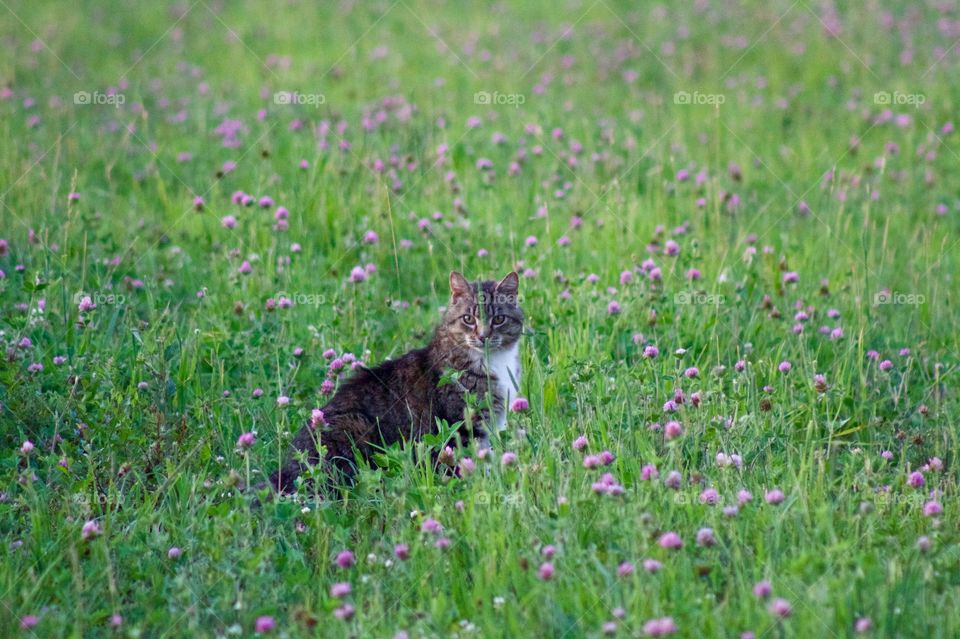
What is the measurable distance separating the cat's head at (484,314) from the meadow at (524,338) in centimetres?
30

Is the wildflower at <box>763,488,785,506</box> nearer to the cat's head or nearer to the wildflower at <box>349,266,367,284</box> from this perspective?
the cat's head

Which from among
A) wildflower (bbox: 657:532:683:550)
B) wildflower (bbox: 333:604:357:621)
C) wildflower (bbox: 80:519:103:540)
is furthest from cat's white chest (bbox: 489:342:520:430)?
wildflower (bbox: 80:519:103:540)

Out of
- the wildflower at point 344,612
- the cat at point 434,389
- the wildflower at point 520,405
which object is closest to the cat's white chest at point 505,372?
the cat at point 434,389

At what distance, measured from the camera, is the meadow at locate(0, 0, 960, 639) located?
11.8ft

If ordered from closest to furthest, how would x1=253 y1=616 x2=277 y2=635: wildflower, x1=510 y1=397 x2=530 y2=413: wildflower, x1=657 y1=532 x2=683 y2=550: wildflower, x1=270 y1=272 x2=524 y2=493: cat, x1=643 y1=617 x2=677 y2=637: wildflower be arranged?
x1=643 y1=617 x2=677 y2=637: wildflower
x1=253 y1=616 x2=277 y2=635: wildflower
x1=657 y1=532 x2=683 y2=550: wildflower
x1=510 y1=397 x2=530 y2=413: wildflower
x1=270 y1=272 x2=524 y2=493: cat

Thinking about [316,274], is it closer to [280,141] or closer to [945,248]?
[280,141]

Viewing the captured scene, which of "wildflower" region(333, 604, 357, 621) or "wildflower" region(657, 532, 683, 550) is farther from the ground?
"wildflower" region(657, 532, 683, 550)

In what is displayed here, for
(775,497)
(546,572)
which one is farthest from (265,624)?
(775,497)

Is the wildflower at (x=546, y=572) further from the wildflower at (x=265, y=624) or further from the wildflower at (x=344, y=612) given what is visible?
the wildflower at (x=265, y=624)

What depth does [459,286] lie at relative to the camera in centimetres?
534

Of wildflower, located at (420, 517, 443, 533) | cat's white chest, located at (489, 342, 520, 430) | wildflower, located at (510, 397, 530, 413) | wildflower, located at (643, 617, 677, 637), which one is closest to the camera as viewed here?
wildflower, located at (643, 617, 677, 637)

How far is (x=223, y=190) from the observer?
26.0 feet

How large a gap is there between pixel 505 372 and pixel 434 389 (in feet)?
1.40

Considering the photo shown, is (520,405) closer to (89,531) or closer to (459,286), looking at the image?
(459,286)
